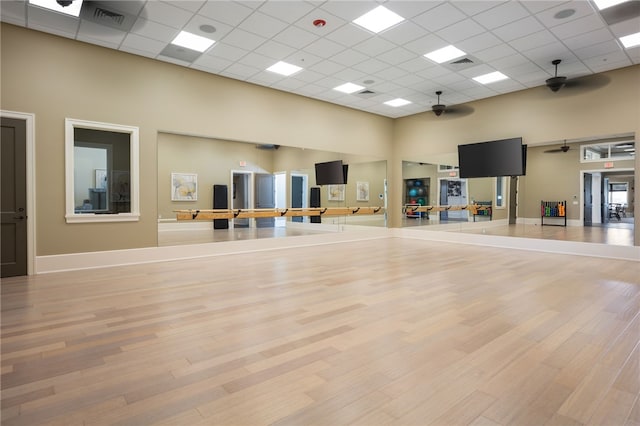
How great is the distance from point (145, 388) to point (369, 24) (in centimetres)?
555

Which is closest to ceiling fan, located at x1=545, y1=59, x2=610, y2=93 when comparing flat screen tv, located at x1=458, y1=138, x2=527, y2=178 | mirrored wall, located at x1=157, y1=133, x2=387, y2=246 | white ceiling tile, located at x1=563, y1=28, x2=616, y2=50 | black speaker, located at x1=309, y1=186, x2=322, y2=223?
white ceiling tile, located at x1=563, y1=28, x2=616, y2=50

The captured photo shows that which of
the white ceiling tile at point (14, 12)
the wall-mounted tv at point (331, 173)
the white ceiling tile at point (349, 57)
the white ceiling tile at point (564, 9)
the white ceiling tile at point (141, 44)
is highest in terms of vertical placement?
the white ceiling tile at point (349, 57)

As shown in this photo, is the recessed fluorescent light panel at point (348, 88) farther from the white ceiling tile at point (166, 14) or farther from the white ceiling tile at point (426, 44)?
the white ceiling tile at point (166, 14)

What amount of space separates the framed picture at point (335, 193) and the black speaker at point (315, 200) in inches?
13.9

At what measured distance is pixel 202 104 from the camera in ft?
23.8

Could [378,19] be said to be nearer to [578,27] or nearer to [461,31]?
[461,31]

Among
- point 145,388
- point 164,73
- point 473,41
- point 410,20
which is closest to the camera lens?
point 145,388

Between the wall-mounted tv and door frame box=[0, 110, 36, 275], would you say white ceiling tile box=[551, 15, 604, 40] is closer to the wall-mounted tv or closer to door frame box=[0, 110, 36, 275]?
the wall-mounted tv

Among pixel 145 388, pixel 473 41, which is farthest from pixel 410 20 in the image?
pixel 145 388

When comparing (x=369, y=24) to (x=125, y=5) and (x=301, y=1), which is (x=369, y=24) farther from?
(x=125, y=5)

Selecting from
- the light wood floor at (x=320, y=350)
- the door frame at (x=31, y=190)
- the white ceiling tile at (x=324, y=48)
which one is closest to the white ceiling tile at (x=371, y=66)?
the white ceiling tile at (x=324, y=48)

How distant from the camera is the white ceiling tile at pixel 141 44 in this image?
19.1 feet

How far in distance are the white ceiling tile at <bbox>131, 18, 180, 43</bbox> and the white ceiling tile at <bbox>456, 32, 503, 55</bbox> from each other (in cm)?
481

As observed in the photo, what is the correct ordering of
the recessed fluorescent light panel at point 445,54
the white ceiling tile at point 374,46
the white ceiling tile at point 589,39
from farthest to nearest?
the recessed fluorescent light panel at point 445,54 < the white ceiling tile at point 374,46 < the white ceiling tile at point 589,39
